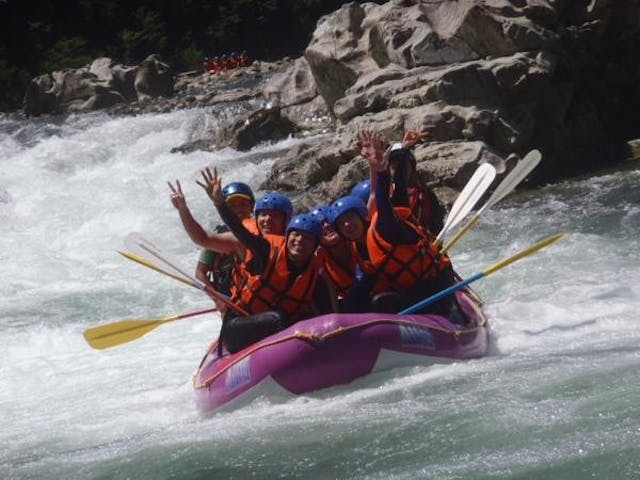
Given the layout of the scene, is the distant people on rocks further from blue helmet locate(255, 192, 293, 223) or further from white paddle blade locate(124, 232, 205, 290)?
blue helmet locate(255, 192, 293, 223)

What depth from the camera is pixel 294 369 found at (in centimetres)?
467

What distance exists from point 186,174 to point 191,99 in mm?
6535

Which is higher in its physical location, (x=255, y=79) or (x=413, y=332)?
(x=413, y=332)

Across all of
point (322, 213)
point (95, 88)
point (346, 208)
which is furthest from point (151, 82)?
point (346, 208)

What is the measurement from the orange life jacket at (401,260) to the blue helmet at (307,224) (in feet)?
1.37

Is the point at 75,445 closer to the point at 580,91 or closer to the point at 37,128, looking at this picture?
the point at 580,91

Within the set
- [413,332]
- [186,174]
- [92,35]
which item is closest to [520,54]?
[186,174]

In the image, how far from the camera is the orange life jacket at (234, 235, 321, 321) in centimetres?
490

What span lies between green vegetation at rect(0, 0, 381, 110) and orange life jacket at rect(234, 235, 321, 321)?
77.5ft

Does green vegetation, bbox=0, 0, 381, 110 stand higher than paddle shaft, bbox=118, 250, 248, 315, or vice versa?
paddle shaft, bbox=118, 250, 248, 315

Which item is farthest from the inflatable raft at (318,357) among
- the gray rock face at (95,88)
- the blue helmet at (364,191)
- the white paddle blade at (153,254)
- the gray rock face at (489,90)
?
the gray rock face at (95,88)

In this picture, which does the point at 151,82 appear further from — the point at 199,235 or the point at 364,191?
the point at 199,235

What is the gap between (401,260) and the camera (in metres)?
5.14

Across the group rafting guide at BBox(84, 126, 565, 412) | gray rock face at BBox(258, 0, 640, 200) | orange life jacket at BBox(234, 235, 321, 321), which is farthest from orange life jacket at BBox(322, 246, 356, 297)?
gray rock face at BBox(258, 0, 640, 200)
